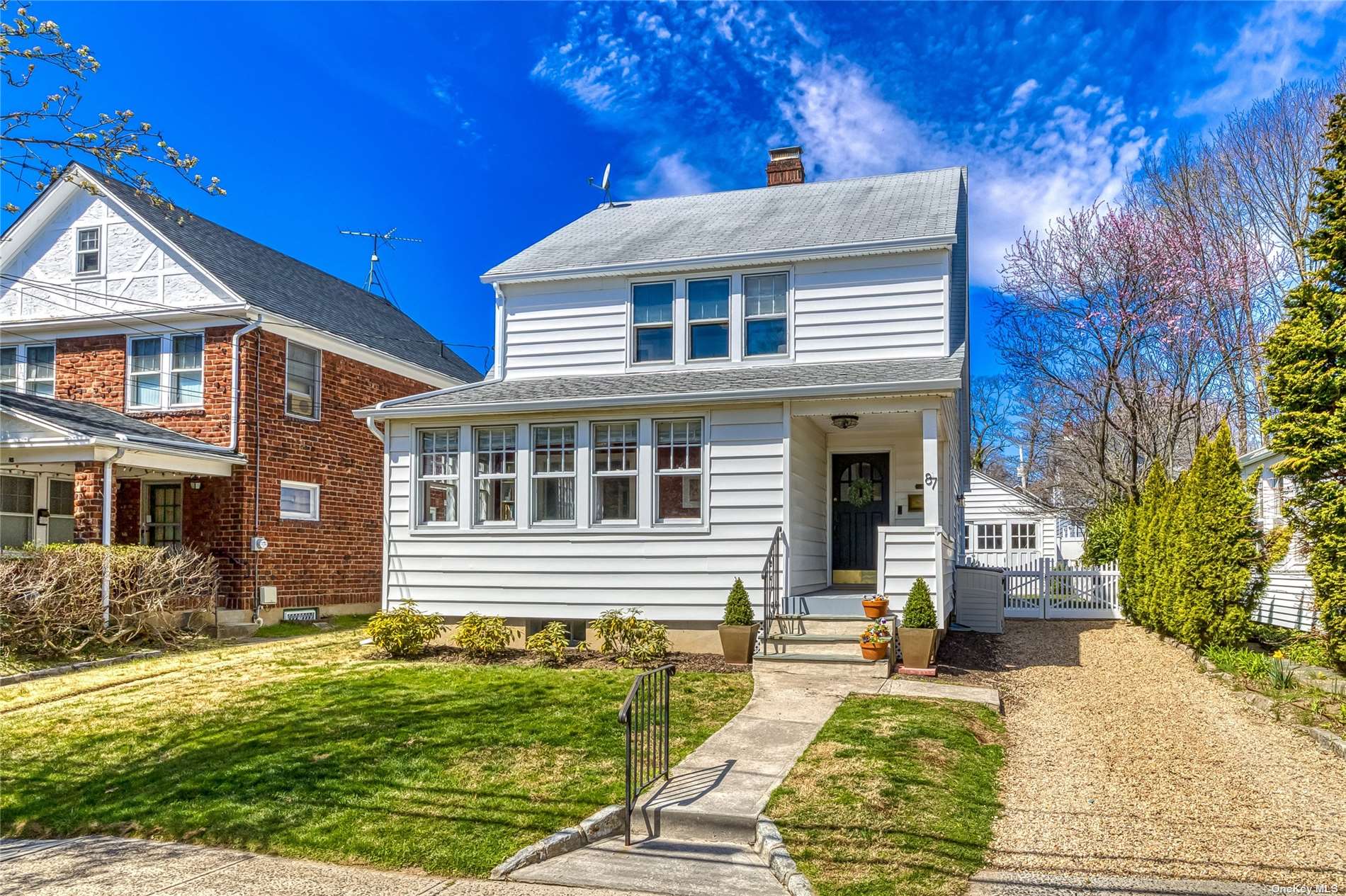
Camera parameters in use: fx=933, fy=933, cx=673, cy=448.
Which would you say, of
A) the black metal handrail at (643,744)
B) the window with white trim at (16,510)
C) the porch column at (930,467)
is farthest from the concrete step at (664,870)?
the window with white trim at (16,510)

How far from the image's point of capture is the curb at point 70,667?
10617 mm

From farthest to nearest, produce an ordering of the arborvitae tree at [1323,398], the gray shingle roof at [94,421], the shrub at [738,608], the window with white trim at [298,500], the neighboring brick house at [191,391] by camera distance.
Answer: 1. the window with white trim at [298,500]
2. the neighboring brick house at [191,391]
3. the gray shingle roof at [94,421]
4. the shrub at [738,608]
5. the arborvitae tree at [1323,398]

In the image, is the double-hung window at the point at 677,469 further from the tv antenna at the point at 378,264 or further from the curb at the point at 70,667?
the tv antenna at the point at 378,264

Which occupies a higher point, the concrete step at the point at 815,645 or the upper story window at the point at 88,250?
the upper story window at the point at 88,250

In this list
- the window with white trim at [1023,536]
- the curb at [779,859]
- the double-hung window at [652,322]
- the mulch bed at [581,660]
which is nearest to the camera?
the curb at [779,859]

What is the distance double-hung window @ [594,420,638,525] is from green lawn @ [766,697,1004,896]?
5.03m

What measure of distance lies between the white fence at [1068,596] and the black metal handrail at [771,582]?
7.24m

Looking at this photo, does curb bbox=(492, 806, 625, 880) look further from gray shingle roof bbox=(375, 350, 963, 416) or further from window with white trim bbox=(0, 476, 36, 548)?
window with white trim bbox=(0, 476, 36, 548)

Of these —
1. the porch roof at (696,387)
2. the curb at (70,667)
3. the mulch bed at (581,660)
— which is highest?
the porch roof at (696,387)

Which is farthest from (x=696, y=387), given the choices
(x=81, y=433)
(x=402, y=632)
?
(x=81, y=433)

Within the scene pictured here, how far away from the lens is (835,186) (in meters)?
17.0

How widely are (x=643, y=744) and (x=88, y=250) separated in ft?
52.7

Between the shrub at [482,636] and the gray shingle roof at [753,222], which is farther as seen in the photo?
the gray shingle roof at [753,222]

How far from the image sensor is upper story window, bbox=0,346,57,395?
1730cm
